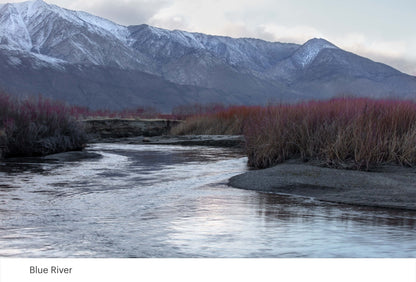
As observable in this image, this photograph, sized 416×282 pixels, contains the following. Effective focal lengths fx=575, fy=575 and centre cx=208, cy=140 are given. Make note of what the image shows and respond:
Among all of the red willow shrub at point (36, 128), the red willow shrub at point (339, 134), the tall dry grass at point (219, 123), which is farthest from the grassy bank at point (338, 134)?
the tall dry grass at point (219, 123)

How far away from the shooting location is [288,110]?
42.1 feet

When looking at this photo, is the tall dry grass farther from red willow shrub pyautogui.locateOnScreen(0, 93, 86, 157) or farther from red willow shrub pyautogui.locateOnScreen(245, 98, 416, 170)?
red willow shrub pyautogui.locateOnScreen(245, 98, 416, 170)

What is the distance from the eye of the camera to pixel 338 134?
10.7 meters

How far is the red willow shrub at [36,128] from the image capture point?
14.8 meters

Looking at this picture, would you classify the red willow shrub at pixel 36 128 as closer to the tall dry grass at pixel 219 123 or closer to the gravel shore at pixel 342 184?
the gravel shore at pixel 342 184

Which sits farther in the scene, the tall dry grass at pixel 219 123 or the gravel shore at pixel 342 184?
the tall dry grass at pixel 219 123

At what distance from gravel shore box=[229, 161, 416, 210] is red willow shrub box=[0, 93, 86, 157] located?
7082mm

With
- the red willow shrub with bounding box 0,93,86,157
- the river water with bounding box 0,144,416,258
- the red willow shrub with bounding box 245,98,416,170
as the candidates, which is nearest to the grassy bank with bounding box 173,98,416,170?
the red willow shrub with bounding box 245,98,416,170

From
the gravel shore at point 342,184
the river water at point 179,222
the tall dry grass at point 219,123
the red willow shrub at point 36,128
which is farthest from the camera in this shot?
the tall dry grass at point 219,123

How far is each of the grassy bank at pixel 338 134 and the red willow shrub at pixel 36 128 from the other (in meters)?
5.74

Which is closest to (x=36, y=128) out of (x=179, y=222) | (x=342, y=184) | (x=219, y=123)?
(x=342, y=184)

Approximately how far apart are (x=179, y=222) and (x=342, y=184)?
3.70 m

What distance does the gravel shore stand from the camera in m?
7.75

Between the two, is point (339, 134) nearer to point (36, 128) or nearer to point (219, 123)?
point (36, 128)
